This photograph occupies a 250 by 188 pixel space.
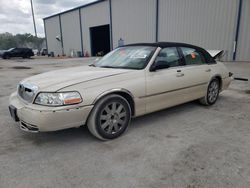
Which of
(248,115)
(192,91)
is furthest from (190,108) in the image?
(248,115)

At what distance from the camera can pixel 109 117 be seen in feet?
10.0

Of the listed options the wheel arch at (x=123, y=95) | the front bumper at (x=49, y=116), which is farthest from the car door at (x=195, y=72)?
the front bumper at (x=49, y=116)

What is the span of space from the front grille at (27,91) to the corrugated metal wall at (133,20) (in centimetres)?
1628

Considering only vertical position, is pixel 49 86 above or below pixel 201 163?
above

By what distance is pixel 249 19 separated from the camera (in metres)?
12.4

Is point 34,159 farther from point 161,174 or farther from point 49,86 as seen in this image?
point 161,174

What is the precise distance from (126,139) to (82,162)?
2.73 ft

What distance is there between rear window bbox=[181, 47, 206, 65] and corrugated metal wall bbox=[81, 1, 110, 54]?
2019cm

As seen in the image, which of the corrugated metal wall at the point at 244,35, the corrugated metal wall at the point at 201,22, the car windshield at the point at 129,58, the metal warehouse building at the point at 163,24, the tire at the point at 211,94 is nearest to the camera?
the car windshield at the point at 129,58

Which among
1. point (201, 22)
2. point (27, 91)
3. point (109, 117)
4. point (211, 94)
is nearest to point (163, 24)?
point (201, 22)

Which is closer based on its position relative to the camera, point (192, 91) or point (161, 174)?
point (161, 174)

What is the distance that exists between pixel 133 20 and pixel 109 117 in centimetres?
1860

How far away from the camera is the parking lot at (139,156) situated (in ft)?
7.23

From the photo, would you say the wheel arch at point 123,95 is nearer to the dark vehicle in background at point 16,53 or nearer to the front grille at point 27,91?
the front grille at point 27,91
